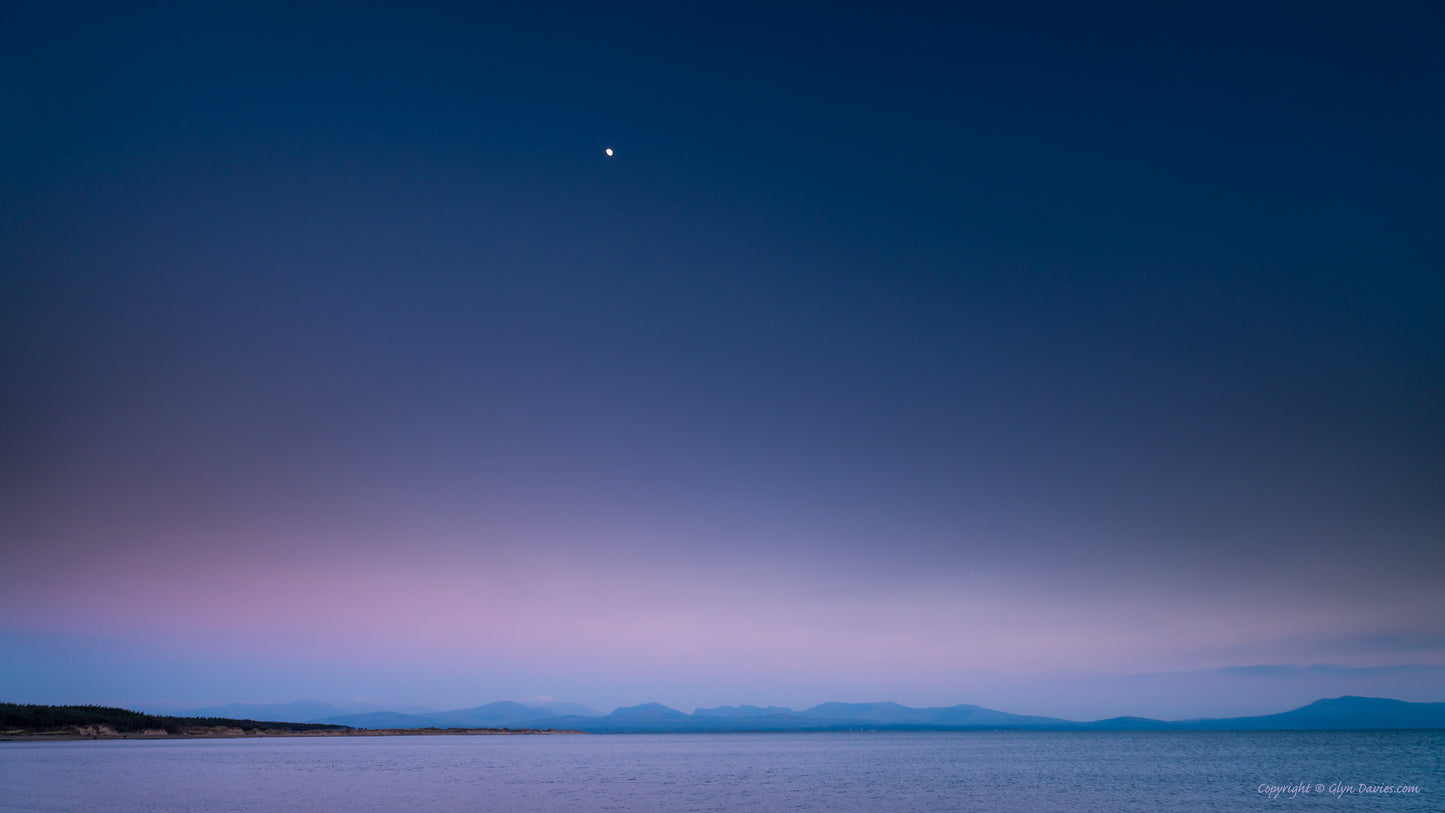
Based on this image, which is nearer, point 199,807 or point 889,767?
point 199,807

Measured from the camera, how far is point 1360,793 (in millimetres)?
51281

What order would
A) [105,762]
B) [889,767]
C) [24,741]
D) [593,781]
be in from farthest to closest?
[24,741] → [889,767] → [105,762] → [593,781]

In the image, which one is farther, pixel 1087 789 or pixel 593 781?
pixel 593 781

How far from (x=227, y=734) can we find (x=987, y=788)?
173 m

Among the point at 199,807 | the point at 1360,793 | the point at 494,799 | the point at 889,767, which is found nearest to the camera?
the point at 199,807

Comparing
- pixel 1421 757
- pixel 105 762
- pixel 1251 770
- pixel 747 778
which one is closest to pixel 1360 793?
pixel 1251 770

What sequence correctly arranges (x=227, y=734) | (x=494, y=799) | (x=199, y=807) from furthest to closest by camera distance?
1. (x=227, y=734)
2. (x=494, y=799)
3. (x=199, y=807)

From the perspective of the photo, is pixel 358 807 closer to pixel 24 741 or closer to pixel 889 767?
pixel 889 767

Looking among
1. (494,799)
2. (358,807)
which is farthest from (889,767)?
(358,807)

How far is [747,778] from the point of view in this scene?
2470 inches

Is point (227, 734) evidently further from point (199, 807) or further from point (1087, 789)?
point (1087, 789)

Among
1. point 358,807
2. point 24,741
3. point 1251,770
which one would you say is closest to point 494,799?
point 358,807

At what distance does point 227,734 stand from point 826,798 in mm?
171698

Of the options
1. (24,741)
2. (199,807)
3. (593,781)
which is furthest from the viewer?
(24,741)
